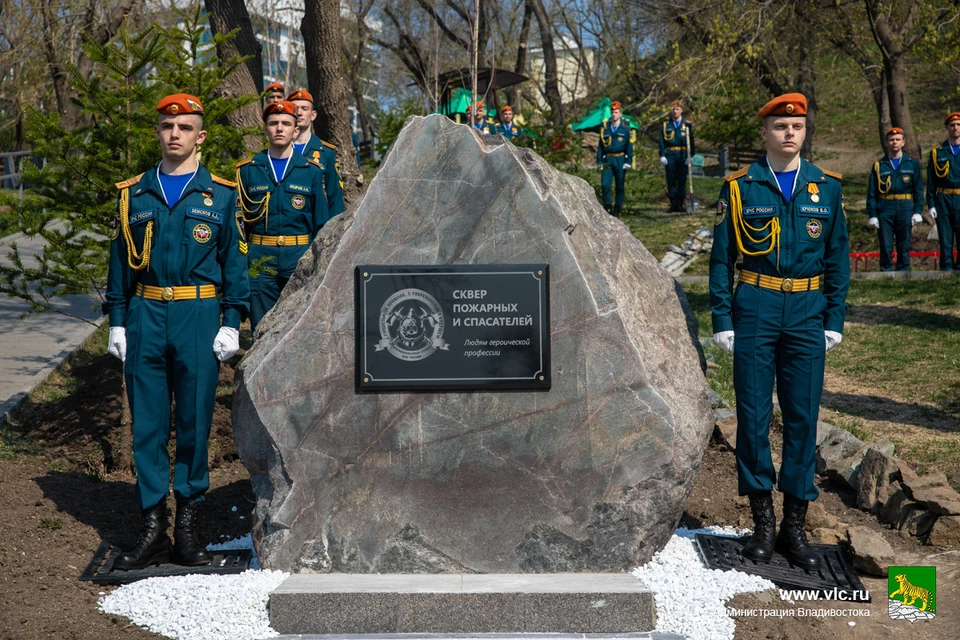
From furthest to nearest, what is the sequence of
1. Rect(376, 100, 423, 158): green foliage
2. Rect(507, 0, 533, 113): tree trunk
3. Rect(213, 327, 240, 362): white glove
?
1. Rect(507, 0, 533, 113): tree trunk
2. Rect(376, 100, 423, 158): green foliage
3. Rect(213, 327, 240, 362): white glove

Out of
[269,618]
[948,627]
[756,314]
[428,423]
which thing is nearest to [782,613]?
[948,627]

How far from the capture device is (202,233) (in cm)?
467

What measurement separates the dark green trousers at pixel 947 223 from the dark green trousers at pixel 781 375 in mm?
8792

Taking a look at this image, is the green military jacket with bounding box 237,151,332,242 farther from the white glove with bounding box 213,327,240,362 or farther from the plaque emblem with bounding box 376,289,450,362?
the plaque emblem with bounding box 376,289,450,362

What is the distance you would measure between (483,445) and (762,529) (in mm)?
1439

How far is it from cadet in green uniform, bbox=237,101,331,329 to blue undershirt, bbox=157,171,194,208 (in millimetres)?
1768

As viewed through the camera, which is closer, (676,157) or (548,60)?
(676,157)

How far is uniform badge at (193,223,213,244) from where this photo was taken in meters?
4.65

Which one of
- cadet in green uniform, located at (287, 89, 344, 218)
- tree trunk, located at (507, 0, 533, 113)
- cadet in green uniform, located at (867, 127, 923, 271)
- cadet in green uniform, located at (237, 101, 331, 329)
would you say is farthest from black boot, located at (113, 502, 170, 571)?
tree trunk, located at (507, 0, 533, 113)

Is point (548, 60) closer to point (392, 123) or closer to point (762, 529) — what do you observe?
point (392, 123)

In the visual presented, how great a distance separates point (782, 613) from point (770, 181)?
1.96 metres

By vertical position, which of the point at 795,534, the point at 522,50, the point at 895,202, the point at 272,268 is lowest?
the point at 795,534

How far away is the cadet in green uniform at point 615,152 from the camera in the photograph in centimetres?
1712

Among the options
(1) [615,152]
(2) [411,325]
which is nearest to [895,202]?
(1) [615,152]
